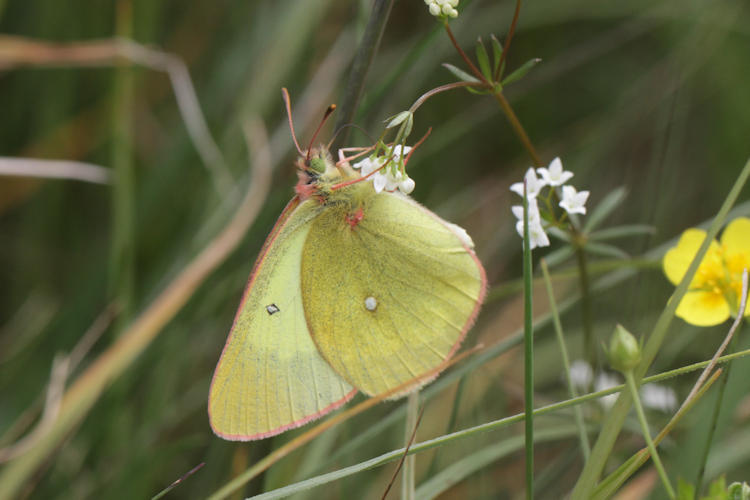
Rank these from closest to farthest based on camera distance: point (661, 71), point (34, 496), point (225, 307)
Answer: point (34, 496) → point (225, 307) → point (661, 71)

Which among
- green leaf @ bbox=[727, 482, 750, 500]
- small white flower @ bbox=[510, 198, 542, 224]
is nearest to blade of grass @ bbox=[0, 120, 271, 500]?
small white flower @ bbox=[510, 198, 542, 224]

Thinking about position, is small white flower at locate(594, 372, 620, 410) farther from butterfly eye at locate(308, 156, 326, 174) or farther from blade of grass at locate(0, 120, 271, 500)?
blade of grass at locate(0, 120, 271, 500)

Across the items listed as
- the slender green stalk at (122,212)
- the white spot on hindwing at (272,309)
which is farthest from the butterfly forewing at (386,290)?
the slender green stalk at (122,212)

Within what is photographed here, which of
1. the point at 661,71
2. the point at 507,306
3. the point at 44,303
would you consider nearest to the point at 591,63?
the point at 661,71

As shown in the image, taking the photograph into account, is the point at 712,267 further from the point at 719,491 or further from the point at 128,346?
the point at 128,346

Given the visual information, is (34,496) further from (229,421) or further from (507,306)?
(507,306)
